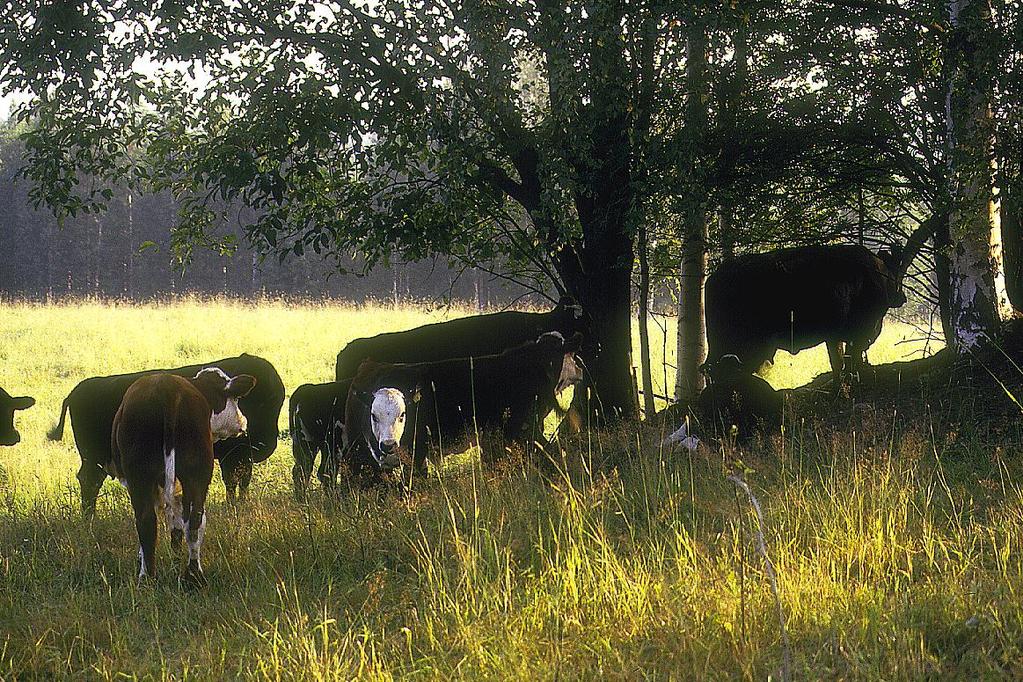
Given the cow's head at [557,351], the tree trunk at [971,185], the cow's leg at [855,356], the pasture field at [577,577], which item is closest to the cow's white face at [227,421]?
the pasture field at [577,577]

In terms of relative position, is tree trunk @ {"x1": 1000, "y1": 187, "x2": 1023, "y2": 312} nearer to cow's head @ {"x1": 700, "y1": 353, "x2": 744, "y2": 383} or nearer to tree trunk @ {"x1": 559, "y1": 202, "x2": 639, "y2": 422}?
cow's head @ {"x1": 700, "y1": 353, "x2": 744, "y2": 383}

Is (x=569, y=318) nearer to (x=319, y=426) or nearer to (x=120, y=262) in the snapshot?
(x=319, y=426)

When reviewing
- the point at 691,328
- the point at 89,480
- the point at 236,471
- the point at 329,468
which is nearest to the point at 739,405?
the point at 691,328

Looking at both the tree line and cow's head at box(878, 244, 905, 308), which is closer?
the tree line

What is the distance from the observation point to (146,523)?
6.46m

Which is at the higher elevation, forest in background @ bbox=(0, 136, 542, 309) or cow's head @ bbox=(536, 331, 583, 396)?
forest in background @ bbox=(0, 136, 542, 309)

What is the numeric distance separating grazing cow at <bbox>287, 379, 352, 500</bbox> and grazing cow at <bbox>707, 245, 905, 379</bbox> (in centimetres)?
377

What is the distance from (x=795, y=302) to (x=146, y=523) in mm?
6777

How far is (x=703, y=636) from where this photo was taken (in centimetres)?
471

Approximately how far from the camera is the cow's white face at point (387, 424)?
7668mm

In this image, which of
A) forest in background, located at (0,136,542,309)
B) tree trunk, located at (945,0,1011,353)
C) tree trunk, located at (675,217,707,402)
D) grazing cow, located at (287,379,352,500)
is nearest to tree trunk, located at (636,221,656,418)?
tree trunk, located at (675,217,707,402)

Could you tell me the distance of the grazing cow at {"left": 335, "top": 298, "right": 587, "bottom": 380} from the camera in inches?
415

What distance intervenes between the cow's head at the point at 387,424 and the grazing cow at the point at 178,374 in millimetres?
2036

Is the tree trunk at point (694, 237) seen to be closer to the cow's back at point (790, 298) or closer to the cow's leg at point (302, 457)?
the cow's back at point (790, 298)
